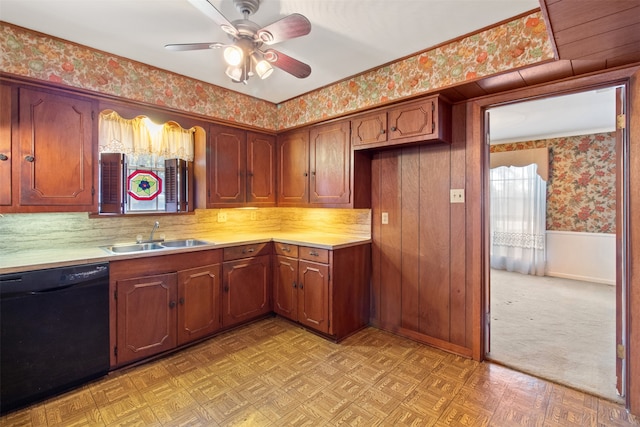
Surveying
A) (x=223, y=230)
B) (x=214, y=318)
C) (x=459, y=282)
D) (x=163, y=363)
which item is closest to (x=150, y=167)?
(x=223, y=230)

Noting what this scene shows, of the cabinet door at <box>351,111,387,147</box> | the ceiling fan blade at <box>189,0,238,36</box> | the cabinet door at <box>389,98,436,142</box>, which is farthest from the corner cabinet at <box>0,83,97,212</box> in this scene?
the cabinet door at <box>389,98,436,142</box>

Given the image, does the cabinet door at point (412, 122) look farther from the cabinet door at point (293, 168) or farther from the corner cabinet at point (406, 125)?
the cabinet door at point (293, 168)

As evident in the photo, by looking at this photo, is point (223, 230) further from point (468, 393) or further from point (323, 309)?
point (468, 393)

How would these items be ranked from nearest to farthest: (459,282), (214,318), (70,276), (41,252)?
(70,276) → (41,252) → (459,282) → (214,318)

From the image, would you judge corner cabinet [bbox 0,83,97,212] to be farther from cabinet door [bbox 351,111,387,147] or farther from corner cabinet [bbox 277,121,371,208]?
cabinet door [bbox 351,111,387,147]

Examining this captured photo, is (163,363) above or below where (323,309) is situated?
below

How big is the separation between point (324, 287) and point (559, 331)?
7.90 feet

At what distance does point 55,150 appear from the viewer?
2.23m

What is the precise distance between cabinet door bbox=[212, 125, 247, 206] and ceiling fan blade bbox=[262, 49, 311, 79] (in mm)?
1434

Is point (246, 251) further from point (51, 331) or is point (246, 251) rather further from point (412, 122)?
point (412, 122)

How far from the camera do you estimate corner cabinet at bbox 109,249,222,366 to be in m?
2.25

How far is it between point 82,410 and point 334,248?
6.62 feet

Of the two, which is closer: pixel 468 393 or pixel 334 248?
pixel 468 393

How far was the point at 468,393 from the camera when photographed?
2.02 meters
